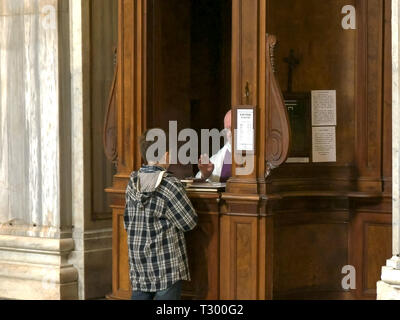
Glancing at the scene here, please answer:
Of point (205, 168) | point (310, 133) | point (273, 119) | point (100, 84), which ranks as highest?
point (100, 84)

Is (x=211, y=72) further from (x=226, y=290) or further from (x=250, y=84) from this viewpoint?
(x=226, y=290)

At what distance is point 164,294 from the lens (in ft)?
21.0

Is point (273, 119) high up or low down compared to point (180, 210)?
up

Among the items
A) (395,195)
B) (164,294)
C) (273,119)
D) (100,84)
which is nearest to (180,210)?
(164,294)

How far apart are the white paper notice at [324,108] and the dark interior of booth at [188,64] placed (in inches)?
46.2

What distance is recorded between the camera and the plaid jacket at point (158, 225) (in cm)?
635

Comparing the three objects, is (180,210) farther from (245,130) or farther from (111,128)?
(111,128)

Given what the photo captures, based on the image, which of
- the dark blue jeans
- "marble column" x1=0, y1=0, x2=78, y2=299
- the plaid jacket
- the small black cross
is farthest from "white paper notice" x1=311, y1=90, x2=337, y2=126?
"marble column" x1=0, y1=0, x2=78, y2=299

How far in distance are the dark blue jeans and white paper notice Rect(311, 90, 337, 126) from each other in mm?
2002

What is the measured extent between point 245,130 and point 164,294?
1.38 metres

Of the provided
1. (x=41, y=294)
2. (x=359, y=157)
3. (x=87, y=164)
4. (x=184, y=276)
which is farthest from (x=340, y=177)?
(x=41, y=294)

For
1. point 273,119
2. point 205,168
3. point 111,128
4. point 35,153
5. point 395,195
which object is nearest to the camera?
point 395,195

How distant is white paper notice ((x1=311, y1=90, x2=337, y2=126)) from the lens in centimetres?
742

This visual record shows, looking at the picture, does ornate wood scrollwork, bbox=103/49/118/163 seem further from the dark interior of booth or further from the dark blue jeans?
the dark blue jeans
